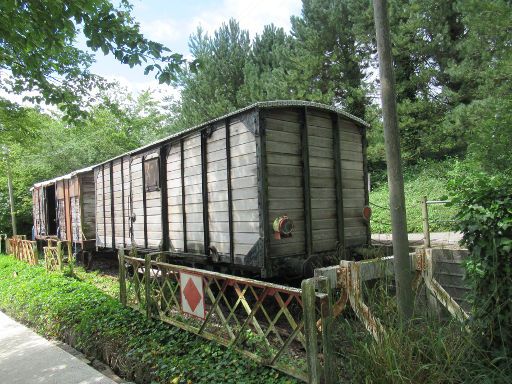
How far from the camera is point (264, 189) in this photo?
5.18 meters

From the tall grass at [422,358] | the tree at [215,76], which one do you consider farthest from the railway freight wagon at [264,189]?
the tree at [215,76]

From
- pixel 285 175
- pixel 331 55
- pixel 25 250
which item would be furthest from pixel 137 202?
pixel 331 55

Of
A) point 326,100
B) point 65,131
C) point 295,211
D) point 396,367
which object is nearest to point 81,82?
point 295,211

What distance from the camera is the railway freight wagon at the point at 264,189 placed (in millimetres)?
5328

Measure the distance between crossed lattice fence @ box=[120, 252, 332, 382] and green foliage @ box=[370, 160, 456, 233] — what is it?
751 cm

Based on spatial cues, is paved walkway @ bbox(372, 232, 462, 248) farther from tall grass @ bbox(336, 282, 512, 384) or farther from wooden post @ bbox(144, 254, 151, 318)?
wooden post @ bbox(144, 254, 151, 318)

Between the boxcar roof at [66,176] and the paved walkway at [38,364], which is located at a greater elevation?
the boxcar roof at [66,176]

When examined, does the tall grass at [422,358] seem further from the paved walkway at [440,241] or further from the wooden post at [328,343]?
the paved walkway at [440,241]

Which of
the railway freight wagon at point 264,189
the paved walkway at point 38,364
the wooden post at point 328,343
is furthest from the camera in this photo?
the railway freight wagon at point 264,189

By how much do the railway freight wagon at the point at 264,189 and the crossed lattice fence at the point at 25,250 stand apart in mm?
7096

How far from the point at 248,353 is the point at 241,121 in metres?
3.21

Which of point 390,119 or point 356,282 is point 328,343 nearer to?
point 356,282

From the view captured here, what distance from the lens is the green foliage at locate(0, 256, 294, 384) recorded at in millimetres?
3845

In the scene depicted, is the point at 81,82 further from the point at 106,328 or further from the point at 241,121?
the point at 106,328
